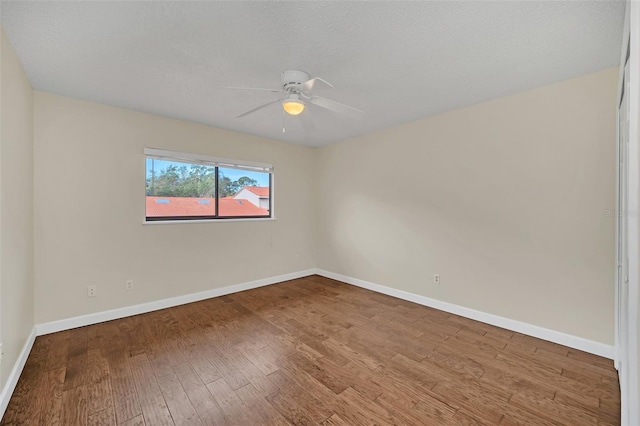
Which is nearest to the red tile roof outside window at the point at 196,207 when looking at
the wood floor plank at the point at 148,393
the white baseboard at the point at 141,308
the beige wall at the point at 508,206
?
the white baseboard at the point at 141,308

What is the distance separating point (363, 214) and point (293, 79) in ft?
8.05

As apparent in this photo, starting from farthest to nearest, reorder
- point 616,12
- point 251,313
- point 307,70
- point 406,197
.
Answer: point 406,197
point 251,313
point 307,70
point 616,12

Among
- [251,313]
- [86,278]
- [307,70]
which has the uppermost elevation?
[307,70]

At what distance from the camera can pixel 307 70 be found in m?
2.14

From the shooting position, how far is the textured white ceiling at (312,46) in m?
1.53

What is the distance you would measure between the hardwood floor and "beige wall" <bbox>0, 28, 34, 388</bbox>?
13.8 inches

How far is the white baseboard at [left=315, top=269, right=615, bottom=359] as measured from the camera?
2.25 metres

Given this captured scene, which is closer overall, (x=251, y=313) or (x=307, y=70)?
(x=307, y=70)

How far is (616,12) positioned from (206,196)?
4.12m

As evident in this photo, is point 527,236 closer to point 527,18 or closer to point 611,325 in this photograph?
point 611,325

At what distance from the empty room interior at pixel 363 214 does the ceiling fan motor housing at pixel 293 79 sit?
14 mm

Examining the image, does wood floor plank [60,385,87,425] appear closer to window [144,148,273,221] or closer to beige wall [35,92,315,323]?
beige wall [35,92,315,323]

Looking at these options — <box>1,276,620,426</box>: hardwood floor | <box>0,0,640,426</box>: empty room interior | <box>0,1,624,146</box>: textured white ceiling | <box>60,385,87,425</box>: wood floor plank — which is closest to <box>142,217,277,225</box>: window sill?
<box>0,0,640,426</box>: empty room interior

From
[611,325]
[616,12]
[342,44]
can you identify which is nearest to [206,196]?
[342,44]
